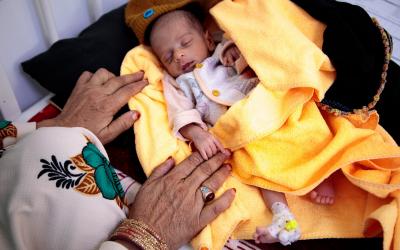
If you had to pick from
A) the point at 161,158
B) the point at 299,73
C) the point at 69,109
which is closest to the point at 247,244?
the point at 161,158

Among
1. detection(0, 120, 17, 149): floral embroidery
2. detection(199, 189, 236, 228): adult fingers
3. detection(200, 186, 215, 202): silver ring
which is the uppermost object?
detection(0, 120, 17, 149): floral embroidery

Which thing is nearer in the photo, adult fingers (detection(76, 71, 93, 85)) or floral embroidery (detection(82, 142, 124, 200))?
floral embroidery (detection(82, 142, 124, 200))

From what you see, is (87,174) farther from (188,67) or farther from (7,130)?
(188,67)

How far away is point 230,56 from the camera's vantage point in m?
0.98

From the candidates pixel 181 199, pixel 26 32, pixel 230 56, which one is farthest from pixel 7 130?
pixel 230 56

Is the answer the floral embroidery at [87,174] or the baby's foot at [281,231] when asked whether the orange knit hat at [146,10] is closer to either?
the floral embroidery at [87,174]

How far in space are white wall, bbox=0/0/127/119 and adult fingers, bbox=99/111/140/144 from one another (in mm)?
288

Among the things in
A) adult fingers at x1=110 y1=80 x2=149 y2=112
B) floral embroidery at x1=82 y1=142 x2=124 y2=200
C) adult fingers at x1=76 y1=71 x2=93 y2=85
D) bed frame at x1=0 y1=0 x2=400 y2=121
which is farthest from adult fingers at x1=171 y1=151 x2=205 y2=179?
bed frame at x1=0 y1=0 x2=400 y2=121

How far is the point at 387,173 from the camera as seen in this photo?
31.9 inches

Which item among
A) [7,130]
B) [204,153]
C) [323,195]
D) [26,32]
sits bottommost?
[323,195]

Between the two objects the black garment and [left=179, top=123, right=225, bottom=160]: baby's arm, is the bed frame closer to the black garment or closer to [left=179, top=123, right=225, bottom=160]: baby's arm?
the black garment

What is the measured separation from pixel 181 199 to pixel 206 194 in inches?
2.4

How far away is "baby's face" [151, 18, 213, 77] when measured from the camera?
984 mm

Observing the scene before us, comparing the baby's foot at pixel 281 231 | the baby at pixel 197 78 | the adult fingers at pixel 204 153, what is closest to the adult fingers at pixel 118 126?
the baby at pixel 197 78
